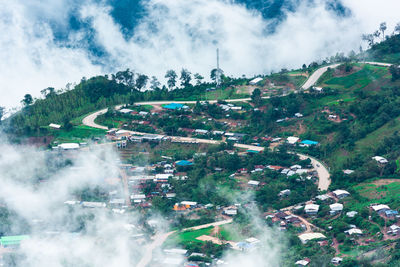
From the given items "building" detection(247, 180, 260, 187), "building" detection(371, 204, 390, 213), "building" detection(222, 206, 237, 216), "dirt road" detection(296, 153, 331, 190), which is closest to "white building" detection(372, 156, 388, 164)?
"dirt road" detection(296, 153, 331, 190)

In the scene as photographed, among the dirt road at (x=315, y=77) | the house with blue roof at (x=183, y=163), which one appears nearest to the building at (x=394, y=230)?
the house with blue roof at (x=183, y=163)

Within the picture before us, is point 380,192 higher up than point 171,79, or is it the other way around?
point 171,79

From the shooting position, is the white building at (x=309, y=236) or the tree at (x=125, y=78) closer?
the white building at (x=309, y=236)

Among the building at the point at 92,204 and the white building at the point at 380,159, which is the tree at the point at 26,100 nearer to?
the building at the point at 92,204

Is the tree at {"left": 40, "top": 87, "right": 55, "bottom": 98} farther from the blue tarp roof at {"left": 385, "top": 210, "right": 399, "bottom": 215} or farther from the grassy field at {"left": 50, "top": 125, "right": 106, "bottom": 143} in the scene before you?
the blue tarp roof at {"left": 385, "top": 210, "right": 399, "bottom": 215}

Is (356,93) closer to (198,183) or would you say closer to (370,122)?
(370,122)

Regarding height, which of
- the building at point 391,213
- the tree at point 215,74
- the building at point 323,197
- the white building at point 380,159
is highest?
the tree at point 215,74

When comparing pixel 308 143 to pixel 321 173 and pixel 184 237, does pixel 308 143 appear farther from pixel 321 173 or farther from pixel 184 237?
pixel 184 237

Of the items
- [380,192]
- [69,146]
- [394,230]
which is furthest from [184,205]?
[394,230]

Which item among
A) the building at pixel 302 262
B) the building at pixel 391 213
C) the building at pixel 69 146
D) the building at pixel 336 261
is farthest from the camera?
the building at pixel 69 146
